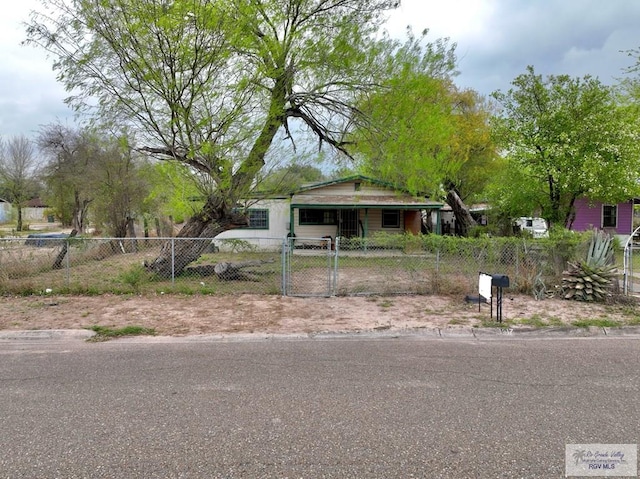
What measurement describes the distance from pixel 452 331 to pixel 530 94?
40.7 feet

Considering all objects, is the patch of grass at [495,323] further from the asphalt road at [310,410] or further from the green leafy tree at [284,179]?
the green leafy tree at [284,179]

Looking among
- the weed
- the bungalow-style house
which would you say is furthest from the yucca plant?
the bungalow-style house

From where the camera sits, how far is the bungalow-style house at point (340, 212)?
1830cm

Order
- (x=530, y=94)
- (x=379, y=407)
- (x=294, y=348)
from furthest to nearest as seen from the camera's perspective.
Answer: (x=530, y=94)
(x=294, y=348)
(x=379, y=407)

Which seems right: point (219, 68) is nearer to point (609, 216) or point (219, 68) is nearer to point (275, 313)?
point (275, 313)

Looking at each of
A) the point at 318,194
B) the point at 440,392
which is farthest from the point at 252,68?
the point at 318,194

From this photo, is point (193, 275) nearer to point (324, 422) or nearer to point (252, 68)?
point (252, 68)

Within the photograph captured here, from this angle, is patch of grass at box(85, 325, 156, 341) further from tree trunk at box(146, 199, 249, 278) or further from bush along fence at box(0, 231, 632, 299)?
tree trunk at box(146, 199, 249, 278)

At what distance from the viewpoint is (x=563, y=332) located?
6113 mm

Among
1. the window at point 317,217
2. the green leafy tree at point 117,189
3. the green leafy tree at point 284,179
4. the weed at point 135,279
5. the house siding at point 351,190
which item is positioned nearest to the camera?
the weed at point 135,279

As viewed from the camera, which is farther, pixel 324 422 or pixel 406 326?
pixel 406 326

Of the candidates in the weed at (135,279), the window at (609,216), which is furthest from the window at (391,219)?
the weed at (135,279)

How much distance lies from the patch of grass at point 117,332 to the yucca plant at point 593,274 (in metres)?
8.32

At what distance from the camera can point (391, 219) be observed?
20.5 metres
